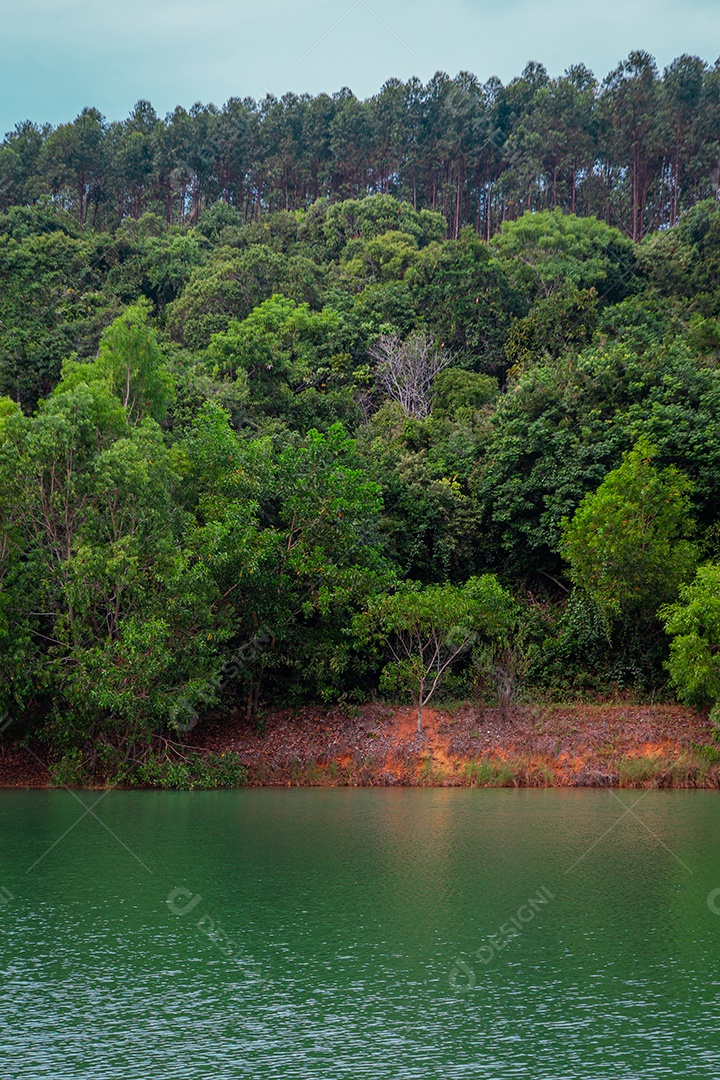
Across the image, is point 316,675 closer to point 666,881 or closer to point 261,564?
point 261,564

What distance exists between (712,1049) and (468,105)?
8634 centimetres

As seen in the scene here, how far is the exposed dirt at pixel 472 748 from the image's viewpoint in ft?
107

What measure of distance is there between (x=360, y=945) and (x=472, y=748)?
18986 mm

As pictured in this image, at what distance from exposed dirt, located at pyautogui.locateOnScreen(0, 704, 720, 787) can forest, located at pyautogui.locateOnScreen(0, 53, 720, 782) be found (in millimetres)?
1068

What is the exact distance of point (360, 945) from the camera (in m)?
15.2

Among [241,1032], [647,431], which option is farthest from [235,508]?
[241,1032]

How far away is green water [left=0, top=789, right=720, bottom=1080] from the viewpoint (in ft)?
36.2

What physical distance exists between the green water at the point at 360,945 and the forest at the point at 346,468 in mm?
6954

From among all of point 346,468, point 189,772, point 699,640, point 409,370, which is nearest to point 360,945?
point 189,772

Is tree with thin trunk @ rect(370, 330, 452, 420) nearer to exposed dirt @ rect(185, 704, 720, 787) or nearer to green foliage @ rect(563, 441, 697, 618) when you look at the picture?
green foliage @ rect(563, 441, 697, 618)

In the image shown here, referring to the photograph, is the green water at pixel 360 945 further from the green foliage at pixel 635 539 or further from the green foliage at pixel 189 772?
the green foliage at pixel 635 539

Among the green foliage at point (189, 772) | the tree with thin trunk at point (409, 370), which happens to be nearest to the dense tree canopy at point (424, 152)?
the tree with thin trunk at point (409, 370)

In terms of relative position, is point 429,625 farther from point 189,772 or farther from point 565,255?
point 565,255

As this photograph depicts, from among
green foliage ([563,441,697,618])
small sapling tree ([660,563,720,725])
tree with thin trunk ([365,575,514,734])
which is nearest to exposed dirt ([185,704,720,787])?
tree with thin trunk ([365,575,514,734])
